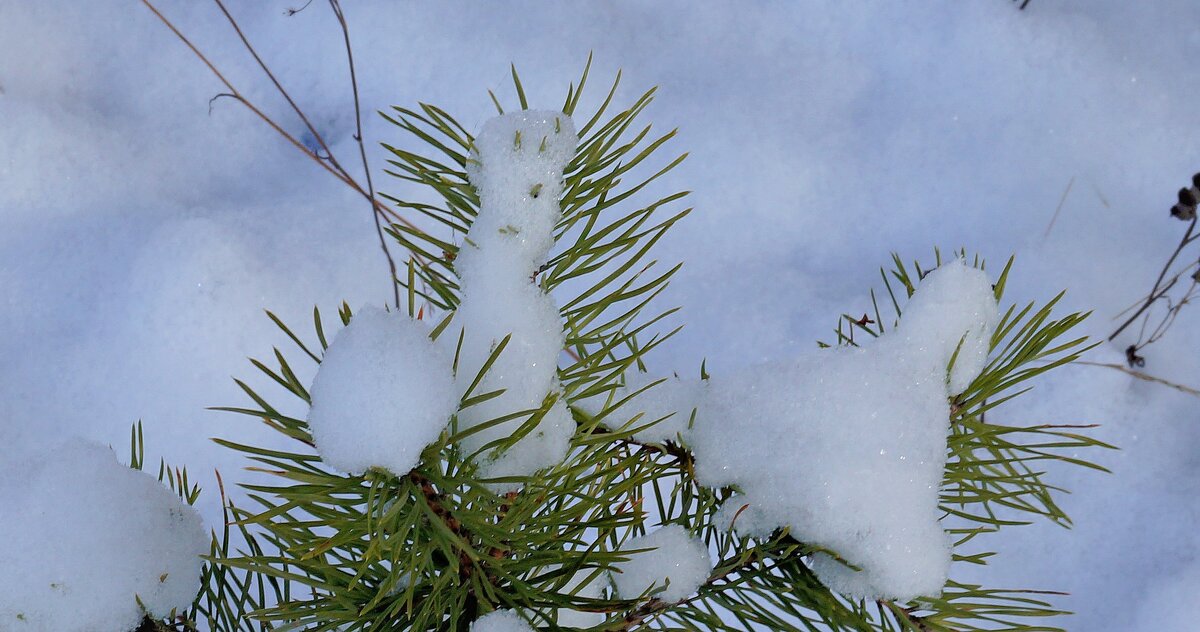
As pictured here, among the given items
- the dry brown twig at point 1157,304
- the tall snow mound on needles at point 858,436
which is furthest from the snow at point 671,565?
the dry brown twig at point 1157,304

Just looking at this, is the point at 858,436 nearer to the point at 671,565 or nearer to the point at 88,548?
the point at 671,565

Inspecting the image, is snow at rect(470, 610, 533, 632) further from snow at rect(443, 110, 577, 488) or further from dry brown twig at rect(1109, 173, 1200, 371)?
dry brown twig at rect(1109, 173, 1200, 371)

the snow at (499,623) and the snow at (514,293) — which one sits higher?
the snow at (514,293)

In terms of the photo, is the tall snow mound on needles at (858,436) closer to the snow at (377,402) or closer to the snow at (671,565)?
the snow at (671,565)

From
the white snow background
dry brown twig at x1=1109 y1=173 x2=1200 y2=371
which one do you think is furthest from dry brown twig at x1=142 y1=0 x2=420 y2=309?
dry brown twig at x1=1109 y1=173 x2=1200 y2=371

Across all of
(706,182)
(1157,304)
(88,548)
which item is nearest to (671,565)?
(88,548)

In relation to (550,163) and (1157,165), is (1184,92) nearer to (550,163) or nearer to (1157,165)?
(1157,165)
